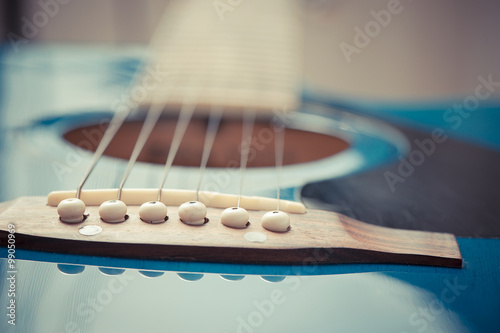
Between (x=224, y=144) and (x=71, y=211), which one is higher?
(x=224, y=144)

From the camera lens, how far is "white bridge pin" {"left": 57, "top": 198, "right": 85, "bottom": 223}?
382mm

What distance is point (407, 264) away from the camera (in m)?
0.39

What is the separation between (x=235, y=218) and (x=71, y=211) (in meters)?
0.14

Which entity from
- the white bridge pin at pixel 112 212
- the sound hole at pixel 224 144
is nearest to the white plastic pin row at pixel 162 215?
the white bridge pin at pixel 112 212

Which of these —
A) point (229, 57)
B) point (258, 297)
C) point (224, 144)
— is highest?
point (229, 57)

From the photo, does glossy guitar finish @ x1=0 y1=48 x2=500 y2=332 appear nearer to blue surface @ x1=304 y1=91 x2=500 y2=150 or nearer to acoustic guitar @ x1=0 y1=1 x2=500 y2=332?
acoustic guitar @ x1=0 y1=1 x2=500 y2=332

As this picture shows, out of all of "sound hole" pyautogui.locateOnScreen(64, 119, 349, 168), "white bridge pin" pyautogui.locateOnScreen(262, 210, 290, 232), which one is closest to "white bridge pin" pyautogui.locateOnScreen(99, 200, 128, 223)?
"white bridge pin" pyautogui.locateOnScreen(262, 210, 290, 232)

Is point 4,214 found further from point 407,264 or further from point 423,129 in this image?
point 423,129

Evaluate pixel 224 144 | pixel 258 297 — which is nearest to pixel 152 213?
pixel 258 297

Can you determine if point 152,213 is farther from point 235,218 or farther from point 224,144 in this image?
point 224,144

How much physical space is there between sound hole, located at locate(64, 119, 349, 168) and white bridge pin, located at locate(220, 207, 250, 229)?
518 mm

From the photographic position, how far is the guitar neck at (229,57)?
3.14 ft

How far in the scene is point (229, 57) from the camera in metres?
1.03

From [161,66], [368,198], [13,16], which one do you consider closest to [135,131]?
[161,66]
